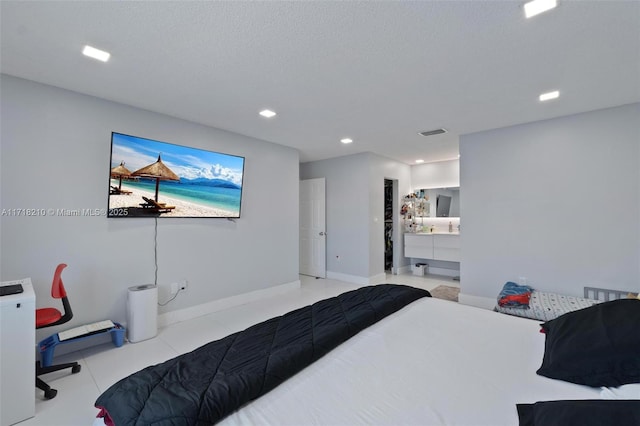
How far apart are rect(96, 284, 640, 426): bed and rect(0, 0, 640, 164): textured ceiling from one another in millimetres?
1802

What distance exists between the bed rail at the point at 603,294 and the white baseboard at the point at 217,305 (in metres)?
4.03

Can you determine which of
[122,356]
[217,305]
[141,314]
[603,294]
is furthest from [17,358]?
[603,294]

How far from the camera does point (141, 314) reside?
2945mm

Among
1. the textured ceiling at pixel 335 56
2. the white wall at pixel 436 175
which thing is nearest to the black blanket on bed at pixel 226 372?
the textured ceiling at pixel 335 56

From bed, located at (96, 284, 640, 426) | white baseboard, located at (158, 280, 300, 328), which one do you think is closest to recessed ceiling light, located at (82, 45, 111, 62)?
bed, located at (96, 284, 640, 426)

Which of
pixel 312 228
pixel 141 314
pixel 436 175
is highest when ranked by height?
pixel 436 175

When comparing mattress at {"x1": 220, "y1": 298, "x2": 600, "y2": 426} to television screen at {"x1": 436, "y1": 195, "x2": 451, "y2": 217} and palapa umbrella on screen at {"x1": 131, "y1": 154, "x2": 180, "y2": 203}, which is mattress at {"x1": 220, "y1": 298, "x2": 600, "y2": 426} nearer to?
palapa umbrella on screen at {"x1": 131, "y1": 154, "x2": 180, "y2": 203}

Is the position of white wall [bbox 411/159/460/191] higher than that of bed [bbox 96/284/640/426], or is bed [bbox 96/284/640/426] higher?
white wall [bbox 411/159/460/191]

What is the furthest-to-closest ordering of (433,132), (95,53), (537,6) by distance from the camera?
(433,132) < (95,53) < (537,6)

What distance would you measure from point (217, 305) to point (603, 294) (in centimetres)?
474

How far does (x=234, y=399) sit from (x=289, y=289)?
383 cm

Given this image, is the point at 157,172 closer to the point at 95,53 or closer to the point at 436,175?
the point at 95,53

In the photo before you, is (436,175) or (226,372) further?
(436,175)

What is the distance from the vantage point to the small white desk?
5.91ft
